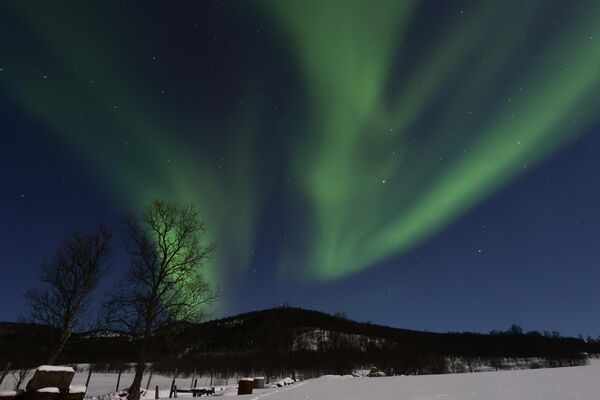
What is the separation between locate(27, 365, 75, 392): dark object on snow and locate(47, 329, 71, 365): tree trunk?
7.76 m

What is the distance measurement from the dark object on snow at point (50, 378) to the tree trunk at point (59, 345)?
7.76m

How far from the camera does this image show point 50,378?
895 cm

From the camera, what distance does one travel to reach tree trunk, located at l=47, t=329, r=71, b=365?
15635 millimetres

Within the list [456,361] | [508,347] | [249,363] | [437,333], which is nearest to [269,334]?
[249,363]

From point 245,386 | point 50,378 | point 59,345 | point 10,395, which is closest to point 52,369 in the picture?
point 50,378

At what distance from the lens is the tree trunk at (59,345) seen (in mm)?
15635

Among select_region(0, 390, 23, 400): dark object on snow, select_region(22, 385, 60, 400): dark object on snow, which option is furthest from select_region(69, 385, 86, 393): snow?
select_region(0, 390, 23, 400): dark object on snow

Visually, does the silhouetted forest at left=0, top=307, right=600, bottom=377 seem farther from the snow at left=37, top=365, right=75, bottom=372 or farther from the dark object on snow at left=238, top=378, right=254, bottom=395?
the snow at left=37, top=365, right=75, bottom=372

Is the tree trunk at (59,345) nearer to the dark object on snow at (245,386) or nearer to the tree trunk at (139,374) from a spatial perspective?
the tree trunk at (139,374)

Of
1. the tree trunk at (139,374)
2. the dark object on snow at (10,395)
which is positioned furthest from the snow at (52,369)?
the tree trunk at (139,374)

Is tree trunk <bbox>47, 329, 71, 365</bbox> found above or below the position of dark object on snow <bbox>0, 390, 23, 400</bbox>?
above

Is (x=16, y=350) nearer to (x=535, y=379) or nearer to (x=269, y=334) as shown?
(x=535, y=379)

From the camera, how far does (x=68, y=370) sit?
923 centimetres

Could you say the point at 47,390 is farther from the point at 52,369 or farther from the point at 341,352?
the point at 341,352
